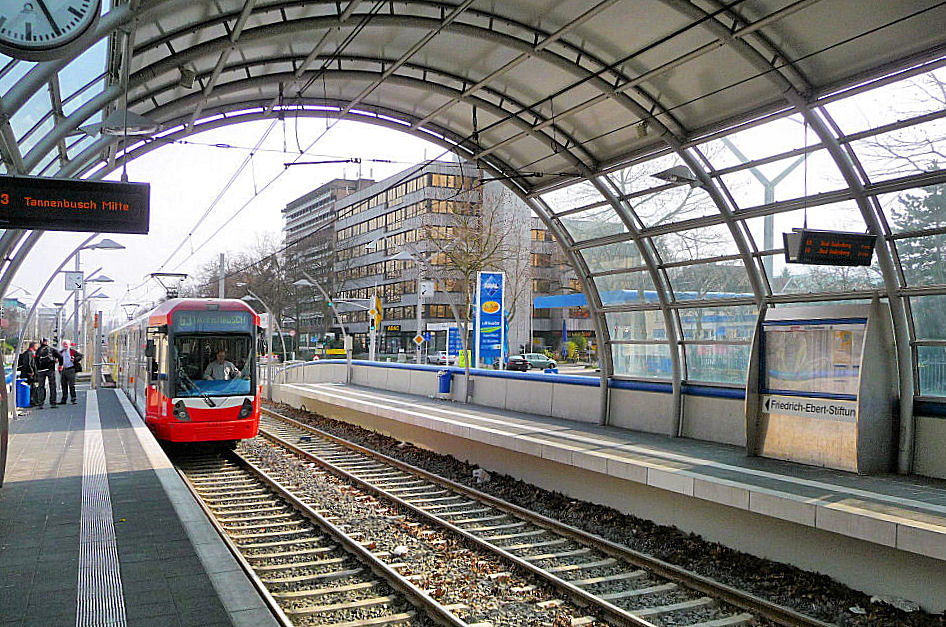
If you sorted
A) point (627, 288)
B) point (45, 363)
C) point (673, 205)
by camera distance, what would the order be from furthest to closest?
point (45, 363) → point (627, 288) → point (673, 205)

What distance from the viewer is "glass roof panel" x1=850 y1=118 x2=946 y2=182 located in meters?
9.70

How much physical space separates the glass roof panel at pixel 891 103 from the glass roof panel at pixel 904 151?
189 mm

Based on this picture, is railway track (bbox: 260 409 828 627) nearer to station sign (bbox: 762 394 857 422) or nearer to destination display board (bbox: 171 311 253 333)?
destination display board (bbox: 171 311 253 333)

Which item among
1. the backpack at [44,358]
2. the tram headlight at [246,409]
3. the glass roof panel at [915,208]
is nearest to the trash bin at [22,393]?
the backpack at [44,358]

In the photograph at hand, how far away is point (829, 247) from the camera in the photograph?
407 inches

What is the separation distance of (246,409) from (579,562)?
29.5 ft

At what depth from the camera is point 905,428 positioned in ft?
35.2

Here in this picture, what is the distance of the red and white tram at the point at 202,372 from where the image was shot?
15312 mm

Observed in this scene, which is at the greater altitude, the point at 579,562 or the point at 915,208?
the point at 915,208

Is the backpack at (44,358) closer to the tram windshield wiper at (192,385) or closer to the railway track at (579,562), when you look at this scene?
the tram windshield wiper at (192,385)

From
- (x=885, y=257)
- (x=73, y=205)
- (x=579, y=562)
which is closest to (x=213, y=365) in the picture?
(x=73, y=205)

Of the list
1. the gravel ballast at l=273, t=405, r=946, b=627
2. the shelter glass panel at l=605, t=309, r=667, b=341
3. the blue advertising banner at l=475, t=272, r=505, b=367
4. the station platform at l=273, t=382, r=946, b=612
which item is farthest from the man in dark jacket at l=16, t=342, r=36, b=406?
the shelter glass panel at l=605, t=309, r=667, b=341

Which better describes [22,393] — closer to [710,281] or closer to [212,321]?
[212,321]

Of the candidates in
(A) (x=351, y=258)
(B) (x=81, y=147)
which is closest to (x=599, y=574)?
(B) (x=81, y=147)
